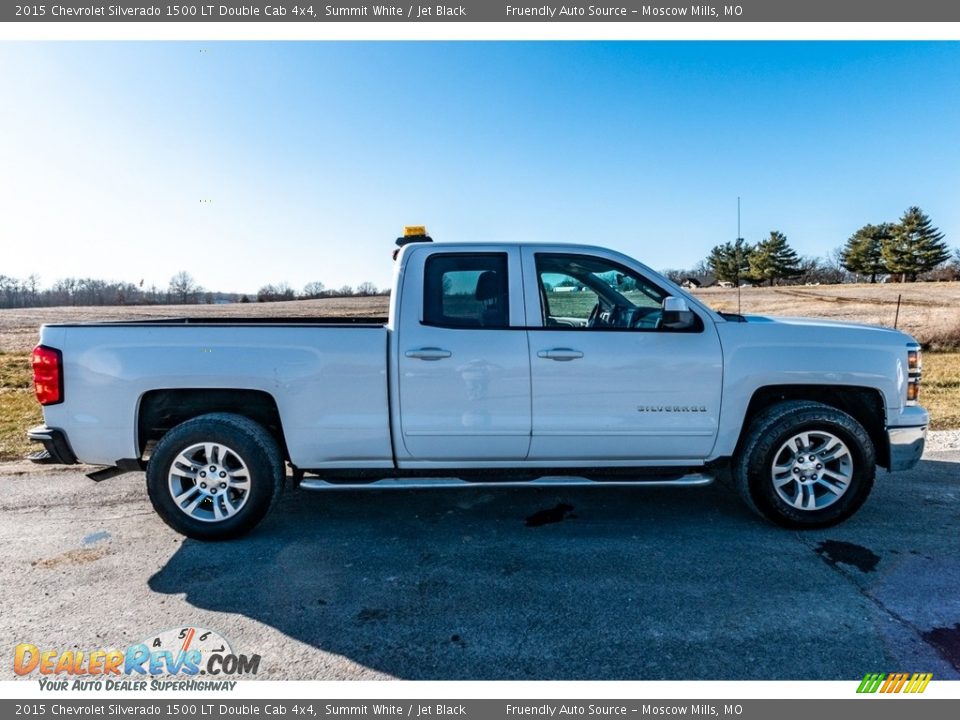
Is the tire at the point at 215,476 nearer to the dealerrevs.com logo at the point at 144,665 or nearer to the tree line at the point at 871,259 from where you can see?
the dealerrevs.com logo at the point at 144,665

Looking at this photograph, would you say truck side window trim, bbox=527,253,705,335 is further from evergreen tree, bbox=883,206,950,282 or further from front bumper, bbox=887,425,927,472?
evergreen tree, bbox=883,206,950,282

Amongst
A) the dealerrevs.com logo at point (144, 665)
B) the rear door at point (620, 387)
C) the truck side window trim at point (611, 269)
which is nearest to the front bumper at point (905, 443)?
the rear door at point (620, 387)

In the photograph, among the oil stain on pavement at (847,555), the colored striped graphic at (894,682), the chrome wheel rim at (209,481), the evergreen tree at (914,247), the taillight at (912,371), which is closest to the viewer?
the colored striped graphic at (894,682)

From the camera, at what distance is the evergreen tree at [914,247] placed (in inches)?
2955

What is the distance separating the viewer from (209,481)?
348 centimetres

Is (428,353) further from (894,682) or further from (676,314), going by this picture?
(894,682)

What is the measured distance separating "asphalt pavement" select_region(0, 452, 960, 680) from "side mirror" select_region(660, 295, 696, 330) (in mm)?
1404

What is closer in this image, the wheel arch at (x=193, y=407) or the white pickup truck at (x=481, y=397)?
the white pickup truck at (x=481, y=397)

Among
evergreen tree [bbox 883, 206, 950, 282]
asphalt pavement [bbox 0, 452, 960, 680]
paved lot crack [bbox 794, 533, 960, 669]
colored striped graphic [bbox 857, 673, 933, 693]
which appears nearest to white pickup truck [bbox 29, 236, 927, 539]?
paved lot crack [bbox 794, 533, 960, 669]

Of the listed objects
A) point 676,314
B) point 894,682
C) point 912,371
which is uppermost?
point 676,314

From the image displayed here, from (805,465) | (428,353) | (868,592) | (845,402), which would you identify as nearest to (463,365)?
(428,353)

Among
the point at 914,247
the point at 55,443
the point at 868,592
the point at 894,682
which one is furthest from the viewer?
the point at 914,247

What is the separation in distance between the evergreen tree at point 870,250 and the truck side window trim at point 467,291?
97.5m

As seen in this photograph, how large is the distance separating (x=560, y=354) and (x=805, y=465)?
1851mm
